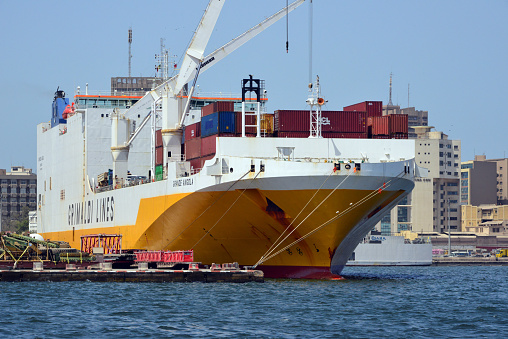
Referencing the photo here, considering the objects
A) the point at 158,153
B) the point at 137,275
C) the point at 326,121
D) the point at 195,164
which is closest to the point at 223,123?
the point at 195,164

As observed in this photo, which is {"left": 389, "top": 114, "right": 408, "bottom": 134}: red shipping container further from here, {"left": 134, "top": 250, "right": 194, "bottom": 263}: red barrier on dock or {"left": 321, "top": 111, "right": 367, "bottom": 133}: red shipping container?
{"left": 134, "top": 250, "right": 194, "bottom": 263}: red barrier on dock

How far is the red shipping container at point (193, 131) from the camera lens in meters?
49.5

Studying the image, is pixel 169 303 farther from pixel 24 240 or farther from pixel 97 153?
pixel 97 153

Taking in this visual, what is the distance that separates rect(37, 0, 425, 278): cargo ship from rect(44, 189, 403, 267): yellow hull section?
0.06 meters

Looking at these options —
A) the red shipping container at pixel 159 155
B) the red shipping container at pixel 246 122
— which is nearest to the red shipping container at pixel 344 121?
the red shipping container at pixel 246 122

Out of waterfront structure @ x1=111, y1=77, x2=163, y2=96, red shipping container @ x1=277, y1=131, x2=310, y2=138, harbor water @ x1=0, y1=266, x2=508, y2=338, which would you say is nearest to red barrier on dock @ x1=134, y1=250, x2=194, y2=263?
harbor water @ x1=0, y1=266, x2=508, y2=338

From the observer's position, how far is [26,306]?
33.7m

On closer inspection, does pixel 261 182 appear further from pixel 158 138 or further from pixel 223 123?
pixel 158 138

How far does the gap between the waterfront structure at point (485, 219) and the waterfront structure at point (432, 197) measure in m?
2.37

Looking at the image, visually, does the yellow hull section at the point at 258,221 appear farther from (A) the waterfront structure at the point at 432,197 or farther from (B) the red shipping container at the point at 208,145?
(A) the waterfront structure at the point at 432,197

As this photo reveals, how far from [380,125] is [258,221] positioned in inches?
347

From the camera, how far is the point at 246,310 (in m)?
32.4

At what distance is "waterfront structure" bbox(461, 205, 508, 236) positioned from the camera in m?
164

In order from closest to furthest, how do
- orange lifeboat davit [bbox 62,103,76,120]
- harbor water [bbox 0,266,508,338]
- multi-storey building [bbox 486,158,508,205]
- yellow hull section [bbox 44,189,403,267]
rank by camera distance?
harbor water [bbox 0,266,508,338] < yellow hull section [bbox 44,189,403,267] < orange lifeboat davit [bbox 62,103,76,120] < multi-storey building [bbox 486,158,508,205]
